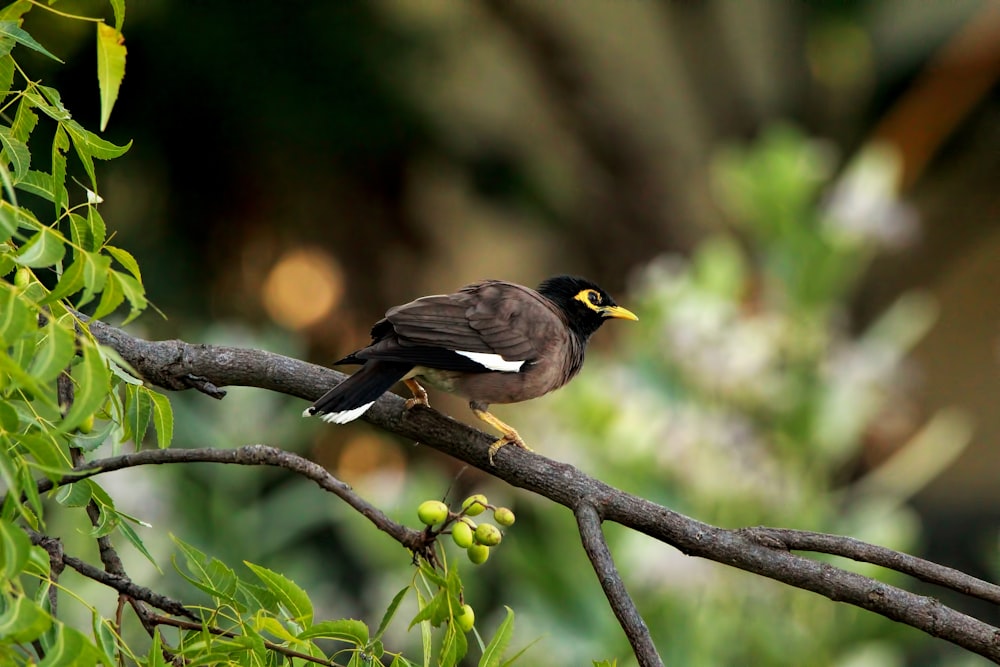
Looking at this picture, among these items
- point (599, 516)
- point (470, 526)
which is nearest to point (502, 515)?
point (470, 526)

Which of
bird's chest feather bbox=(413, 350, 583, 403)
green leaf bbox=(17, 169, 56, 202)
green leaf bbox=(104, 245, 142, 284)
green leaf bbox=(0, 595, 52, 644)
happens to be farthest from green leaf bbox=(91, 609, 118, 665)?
bird's chest feather bbox=(413, 350, 583, 403)

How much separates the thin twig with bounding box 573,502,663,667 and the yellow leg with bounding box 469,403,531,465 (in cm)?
25

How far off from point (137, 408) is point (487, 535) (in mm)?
529

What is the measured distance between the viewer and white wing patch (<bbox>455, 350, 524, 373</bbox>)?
2527mm

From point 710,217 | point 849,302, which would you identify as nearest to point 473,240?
point 710,217

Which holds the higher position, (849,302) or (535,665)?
(849,302)

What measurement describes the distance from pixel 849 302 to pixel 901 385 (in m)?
1.91

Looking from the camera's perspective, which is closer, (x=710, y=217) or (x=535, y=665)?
(x=535, y=665)

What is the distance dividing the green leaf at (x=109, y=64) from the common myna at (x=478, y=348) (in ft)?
3.20

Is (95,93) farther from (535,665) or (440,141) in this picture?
(535,665)

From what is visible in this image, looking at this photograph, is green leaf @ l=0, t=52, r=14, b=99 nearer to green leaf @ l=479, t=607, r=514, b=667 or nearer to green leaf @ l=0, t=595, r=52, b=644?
green leaf @ l=0, t=595, r=52, b=644

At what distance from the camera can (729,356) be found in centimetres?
413

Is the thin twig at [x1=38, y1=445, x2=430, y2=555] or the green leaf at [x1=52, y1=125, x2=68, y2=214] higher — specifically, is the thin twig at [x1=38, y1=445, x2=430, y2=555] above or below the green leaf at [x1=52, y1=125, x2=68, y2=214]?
below

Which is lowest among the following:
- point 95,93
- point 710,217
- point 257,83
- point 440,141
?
point 95,93
